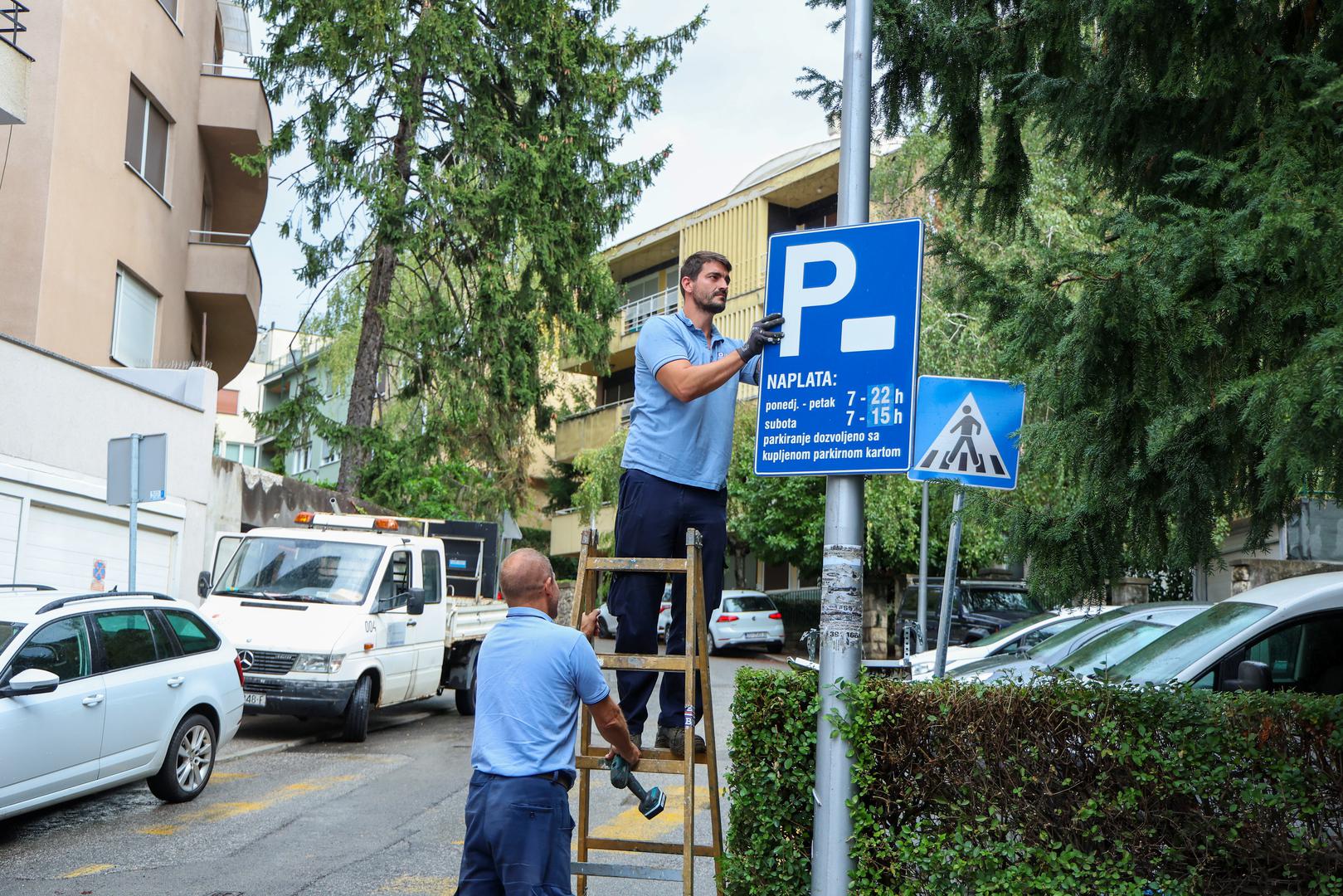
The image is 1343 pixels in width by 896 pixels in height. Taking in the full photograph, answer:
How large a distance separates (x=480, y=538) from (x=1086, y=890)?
15.1 metres

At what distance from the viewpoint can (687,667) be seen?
5.18 metres

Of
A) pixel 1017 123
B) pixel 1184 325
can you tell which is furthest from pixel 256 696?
pixel 1184 325

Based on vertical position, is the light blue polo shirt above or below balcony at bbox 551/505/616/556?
below

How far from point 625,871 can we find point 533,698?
814 millimetres

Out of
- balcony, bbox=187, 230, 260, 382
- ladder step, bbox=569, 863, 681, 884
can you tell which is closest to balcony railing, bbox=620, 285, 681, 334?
balcony, bbox=187, 230, 260, 382

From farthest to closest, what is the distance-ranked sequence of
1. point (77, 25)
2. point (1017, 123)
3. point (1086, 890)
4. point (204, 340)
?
1. point (204, 340)
2. point (77, 25)
3. point (1017, 123)
4. point (1086, 890)

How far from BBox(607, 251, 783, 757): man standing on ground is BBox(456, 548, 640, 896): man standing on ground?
555mm

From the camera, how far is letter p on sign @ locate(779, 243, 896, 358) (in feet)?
17.5

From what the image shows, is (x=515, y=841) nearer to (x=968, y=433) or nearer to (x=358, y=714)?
(x=968, y=433)

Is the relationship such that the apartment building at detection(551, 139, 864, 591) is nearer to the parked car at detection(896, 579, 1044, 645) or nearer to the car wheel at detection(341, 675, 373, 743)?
the parked car at detection(896, 579, 1044, 645)

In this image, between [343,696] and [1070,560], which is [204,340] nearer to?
[343,696]

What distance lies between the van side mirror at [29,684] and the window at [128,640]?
3.15 ft

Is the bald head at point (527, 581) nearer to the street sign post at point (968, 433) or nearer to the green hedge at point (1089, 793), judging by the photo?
the green hedge at point (1089, 793)

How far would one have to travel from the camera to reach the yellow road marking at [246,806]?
9.04 metres
